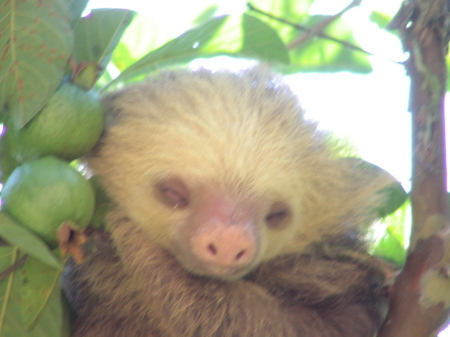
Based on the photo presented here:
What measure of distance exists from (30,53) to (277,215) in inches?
45.9

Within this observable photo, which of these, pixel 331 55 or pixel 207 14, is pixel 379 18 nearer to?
pixel 331 55

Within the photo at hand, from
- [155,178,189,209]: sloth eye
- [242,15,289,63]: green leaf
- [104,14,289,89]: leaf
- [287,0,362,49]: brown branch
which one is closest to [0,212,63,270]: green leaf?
[155,178,189,209]: sloth eye

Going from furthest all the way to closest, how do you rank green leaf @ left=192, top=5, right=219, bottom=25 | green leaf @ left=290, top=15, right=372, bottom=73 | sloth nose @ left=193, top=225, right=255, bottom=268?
green leaf @ left=192, top=5, right=219, bottom=25
green leaf @ left=290, top=15, right=372, bottom=73
sloth nose @ left=193, top=225, right=255, bottom=268

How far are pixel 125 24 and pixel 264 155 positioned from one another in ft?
2.53

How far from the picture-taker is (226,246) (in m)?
2.16

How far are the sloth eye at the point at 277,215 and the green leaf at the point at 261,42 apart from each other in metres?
0.71

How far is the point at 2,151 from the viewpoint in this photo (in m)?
2.25

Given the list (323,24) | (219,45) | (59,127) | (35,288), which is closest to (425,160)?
(219,45)

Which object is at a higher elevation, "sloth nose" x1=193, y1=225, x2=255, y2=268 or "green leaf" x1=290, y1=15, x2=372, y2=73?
"sloth nose" x1=193, y1=225, x2=255, y2=268

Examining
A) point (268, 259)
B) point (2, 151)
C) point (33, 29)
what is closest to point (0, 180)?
point (2, 151)

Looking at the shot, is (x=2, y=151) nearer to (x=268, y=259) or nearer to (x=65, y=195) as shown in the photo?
(x=65, y=195)

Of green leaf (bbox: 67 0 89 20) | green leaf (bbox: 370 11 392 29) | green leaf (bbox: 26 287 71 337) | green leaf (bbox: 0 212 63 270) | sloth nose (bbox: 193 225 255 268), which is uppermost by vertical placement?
green leaf (bbox: 67 0 89 20)

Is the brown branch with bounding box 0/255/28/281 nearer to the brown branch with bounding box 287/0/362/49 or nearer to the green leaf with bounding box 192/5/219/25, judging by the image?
the brown branch with bounding box 287/0/362/49

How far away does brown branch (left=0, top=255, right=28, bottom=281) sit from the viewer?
6.82ft
